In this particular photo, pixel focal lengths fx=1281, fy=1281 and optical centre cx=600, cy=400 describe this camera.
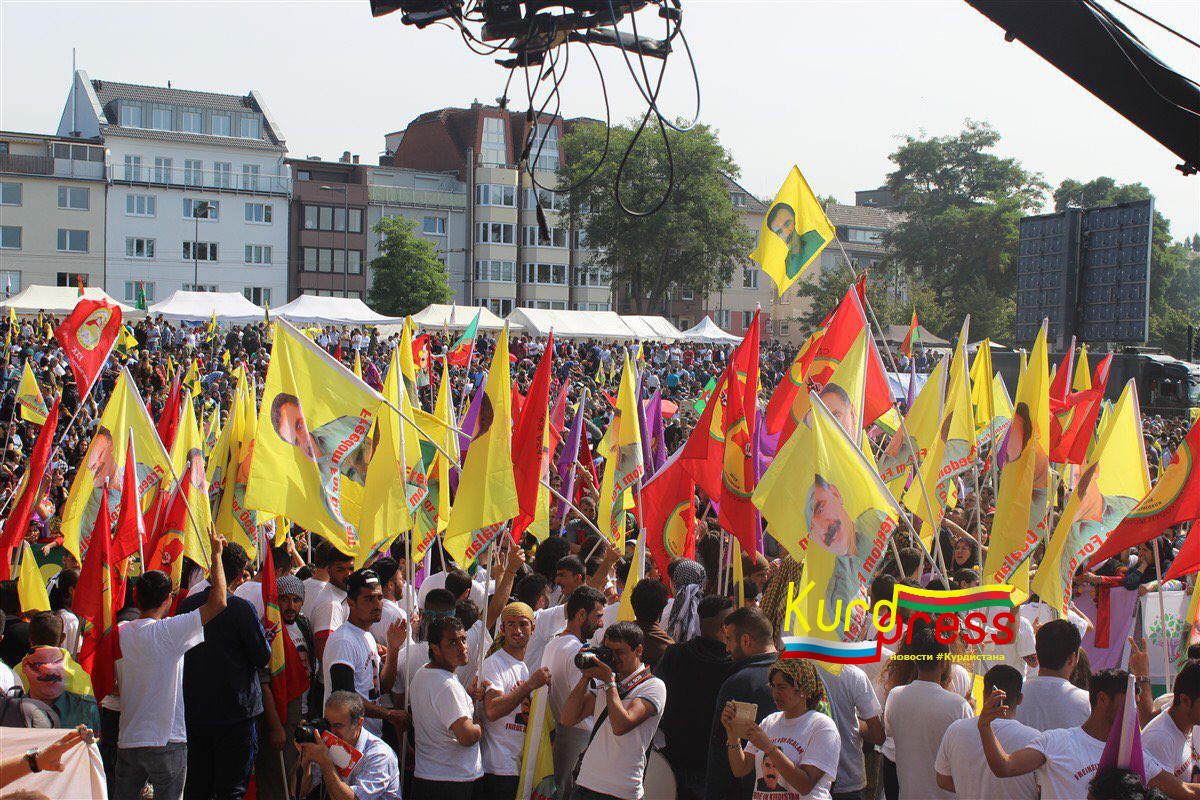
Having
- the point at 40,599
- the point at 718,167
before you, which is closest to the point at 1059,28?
the point at 40,599

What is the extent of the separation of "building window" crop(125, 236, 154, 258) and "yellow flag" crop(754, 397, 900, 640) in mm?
66758

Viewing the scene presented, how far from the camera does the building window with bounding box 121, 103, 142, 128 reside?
68.8 m

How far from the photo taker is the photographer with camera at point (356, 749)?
17.9 ft

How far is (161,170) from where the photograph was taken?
6838 centimetres

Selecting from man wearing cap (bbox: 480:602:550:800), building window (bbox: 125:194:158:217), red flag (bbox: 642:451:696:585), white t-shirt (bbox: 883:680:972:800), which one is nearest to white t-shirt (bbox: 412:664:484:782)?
man wearing cap (bbox: 480:602:550:800)

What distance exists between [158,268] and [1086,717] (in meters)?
68.5

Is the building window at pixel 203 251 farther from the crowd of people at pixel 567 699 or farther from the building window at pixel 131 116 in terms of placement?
the crowd of people at pixel 567 699

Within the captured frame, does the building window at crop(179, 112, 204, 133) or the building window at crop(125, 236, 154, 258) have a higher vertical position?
the building window at crop(179, 112, 204, 133)

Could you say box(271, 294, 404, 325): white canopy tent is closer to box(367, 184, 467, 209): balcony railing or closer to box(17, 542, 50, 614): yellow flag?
box(17, 542, 50, 614): yellow flag

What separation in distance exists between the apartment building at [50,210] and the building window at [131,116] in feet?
8.46

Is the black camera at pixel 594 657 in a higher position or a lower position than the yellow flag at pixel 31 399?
lower

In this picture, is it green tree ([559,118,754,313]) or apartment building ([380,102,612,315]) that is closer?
green tree ([559,118,754,313])

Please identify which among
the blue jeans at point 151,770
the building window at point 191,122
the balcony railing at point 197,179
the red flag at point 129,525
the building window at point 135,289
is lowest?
the blue jeans at point 151,770

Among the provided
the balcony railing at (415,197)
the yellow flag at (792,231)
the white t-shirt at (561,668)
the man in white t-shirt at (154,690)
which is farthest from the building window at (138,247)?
the white t-shirt at (561,668)
